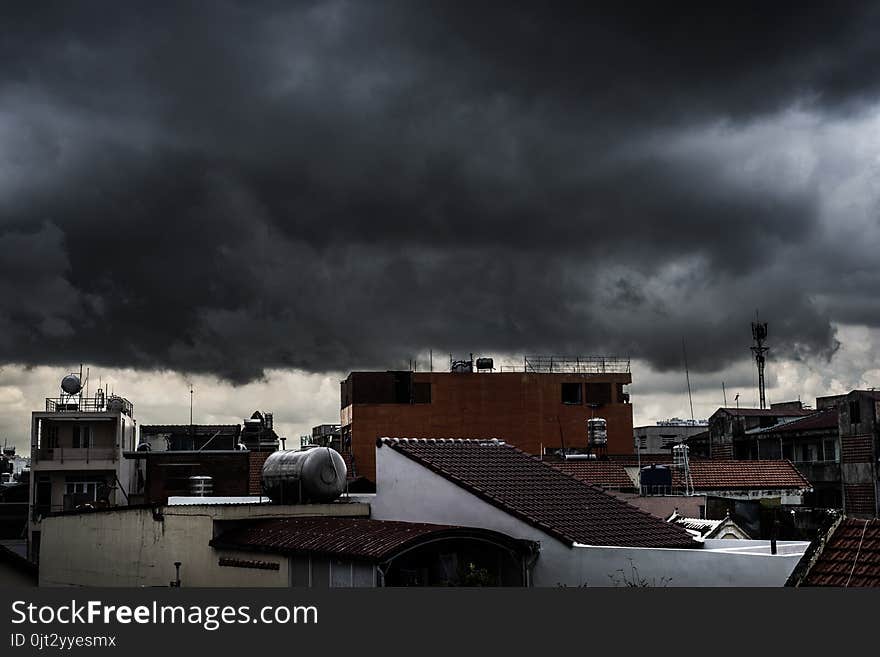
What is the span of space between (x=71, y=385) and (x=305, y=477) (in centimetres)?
3773

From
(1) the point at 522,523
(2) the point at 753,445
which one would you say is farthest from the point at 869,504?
(1) the point at 522,523

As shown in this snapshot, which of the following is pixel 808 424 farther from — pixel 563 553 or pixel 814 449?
pixel 563 553

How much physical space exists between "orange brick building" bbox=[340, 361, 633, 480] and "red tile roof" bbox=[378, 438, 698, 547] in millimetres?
47036

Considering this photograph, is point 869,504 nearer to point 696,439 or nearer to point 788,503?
point 788,503

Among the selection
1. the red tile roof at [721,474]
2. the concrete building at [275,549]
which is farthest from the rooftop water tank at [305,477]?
the red tile roof at [721,474]

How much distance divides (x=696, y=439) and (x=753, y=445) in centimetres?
1381

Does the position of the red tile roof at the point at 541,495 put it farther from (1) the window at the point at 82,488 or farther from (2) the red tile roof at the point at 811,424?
(2) the red tile roof at the point at 811,424

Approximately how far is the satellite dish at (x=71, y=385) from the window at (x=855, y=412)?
4853 centimetres

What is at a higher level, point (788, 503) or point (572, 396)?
point (572, 396)

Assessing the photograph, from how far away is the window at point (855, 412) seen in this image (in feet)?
195

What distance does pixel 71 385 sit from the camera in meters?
63.9

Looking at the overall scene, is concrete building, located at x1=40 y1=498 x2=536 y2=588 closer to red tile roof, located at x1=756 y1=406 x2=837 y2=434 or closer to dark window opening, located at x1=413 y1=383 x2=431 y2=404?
red tile roof, located at x1=756 y1=406 x2=837 y2=434

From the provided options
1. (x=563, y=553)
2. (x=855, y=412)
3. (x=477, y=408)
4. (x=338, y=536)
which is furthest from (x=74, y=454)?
(x=855, y=412)

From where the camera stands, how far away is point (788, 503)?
5241cm
